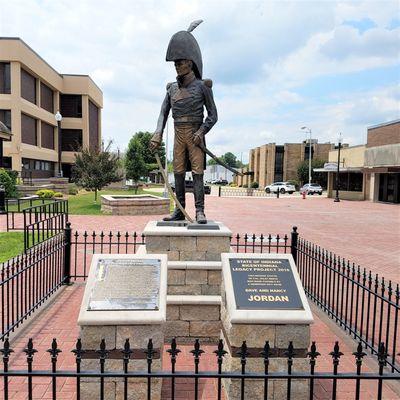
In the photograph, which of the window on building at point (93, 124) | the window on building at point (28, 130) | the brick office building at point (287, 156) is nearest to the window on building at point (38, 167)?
the window on building at point (28, 130)

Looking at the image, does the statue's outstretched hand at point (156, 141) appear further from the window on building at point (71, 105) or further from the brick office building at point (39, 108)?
the window on building at point (71, 105)

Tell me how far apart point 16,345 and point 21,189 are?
2454 cm

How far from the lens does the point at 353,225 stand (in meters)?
17.7

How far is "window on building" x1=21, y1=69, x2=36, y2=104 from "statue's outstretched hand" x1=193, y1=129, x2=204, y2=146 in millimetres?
34810

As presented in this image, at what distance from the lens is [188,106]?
5734mm

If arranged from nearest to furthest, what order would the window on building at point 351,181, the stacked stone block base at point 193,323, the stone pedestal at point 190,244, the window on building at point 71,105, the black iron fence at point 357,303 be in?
the black iron fence at point 357,303 < the stacked stone block base at point 193,323 < the stone pedestal at point 190,244 < the window on building at point 351,181 < the window on building at point 71,105

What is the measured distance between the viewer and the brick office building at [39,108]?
3394cm

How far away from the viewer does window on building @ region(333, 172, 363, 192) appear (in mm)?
37509

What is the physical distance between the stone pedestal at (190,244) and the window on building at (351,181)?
3517 cm

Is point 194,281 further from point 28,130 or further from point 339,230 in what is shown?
point 28,130

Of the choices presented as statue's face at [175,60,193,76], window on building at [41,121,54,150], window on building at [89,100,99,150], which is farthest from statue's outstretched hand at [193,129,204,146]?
window on building at [89,100,99,150]

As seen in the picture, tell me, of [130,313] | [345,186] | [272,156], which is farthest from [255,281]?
[272,156]

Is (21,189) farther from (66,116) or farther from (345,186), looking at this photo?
(345,186)

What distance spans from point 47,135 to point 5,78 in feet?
29.3
